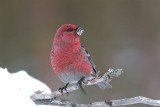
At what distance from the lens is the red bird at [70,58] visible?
3.96 meters

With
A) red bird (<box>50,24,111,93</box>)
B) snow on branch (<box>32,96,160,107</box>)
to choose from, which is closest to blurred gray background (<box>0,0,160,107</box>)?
red bird (<box>50,24,111,93</box>)

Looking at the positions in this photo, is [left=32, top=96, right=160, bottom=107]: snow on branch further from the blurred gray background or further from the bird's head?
the blurred gray background

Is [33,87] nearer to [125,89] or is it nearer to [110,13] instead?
[125,89]

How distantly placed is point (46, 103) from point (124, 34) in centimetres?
584

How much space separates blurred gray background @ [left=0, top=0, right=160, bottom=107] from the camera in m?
8.79

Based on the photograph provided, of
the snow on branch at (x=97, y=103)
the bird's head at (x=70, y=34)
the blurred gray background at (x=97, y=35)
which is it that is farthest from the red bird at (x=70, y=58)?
the blurred gray background at (x=97, y=35)

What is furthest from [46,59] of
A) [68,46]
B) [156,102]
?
[156,102]

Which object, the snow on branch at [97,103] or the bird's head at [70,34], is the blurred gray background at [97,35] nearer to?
the bird's head at [70,34]

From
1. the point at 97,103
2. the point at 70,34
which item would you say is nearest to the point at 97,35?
the point at 70,34

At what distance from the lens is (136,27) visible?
9422 millimetres

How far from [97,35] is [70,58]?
525 centimetres

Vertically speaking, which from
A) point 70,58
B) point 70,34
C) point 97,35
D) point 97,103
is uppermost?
point 97,35

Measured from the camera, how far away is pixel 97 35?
9195mm

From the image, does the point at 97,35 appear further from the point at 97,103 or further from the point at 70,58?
the point at 97,103
